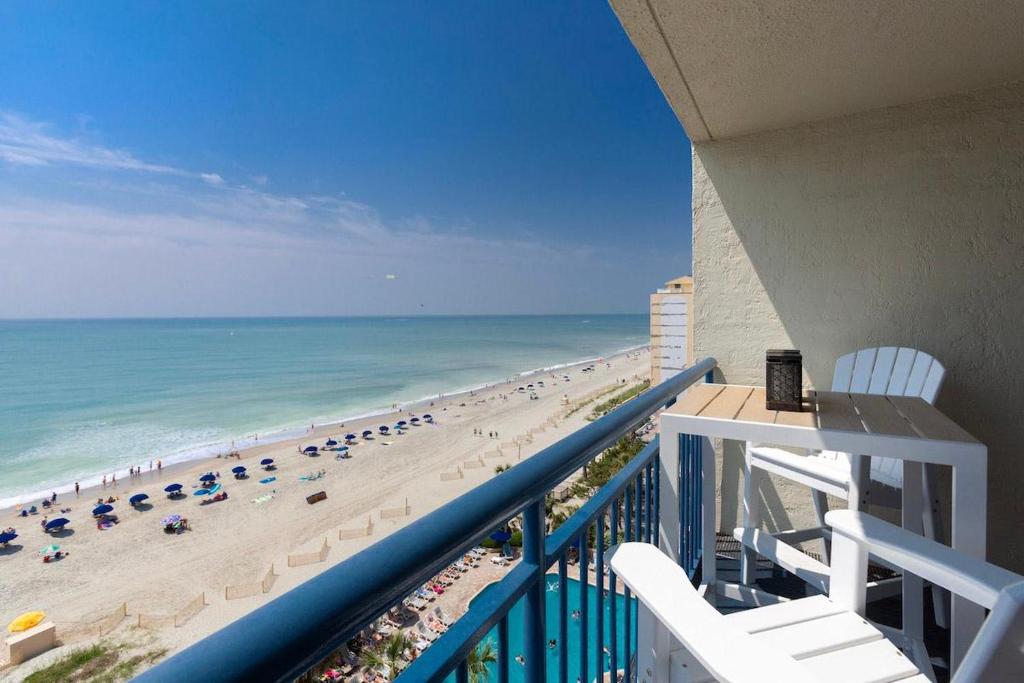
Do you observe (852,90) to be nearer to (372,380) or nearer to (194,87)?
(372,380)

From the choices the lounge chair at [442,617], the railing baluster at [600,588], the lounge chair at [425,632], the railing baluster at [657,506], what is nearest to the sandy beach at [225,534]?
the lounge chair at [442,617]

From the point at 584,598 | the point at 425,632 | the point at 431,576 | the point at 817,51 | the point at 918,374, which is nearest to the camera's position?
the point at 431,576

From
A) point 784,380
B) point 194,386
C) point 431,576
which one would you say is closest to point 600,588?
point 431,576

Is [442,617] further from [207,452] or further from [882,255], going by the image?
[207,452]

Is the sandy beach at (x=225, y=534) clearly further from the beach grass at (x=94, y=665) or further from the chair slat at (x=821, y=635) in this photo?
the chair slat at (x=821, y=635)

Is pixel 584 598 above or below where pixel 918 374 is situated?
below

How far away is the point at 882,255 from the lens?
2361 millimetres

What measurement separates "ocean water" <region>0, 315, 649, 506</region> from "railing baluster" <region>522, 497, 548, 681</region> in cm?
1810

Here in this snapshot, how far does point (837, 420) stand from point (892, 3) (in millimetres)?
1251

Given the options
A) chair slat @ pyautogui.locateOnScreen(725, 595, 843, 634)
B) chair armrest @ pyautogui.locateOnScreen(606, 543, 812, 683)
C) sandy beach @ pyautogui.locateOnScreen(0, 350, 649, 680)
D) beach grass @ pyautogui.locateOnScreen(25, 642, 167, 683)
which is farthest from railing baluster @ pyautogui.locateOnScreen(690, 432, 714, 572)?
beach grass @ pyautogui.locateOnScreen(25, 642, 167, 683)

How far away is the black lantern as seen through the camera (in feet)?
4.98

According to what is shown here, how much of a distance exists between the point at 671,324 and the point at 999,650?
308 inches

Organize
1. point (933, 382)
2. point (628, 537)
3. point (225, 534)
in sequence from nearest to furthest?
point (628, 537) < point (933, 382) < point (225, 534)

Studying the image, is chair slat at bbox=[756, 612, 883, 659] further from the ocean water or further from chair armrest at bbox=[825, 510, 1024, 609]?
the ocean water
